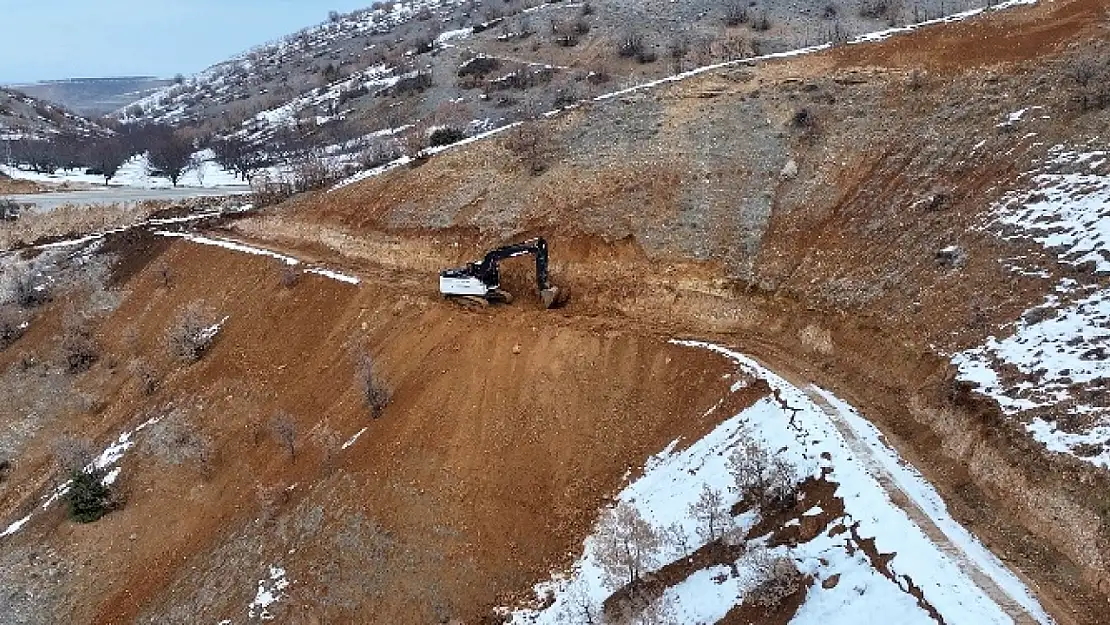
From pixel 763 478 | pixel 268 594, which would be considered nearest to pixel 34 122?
pixel 268 594

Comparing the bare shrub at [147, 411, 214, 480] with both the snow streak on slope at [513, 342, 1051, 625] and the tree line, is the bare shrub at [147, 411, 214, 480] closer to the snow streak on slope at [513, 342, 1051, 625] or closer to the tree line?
the snow streak on slope at [513, 342, 1051, 625]

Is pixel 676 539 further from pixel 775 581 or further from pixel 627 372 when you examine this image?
pixel 627 372

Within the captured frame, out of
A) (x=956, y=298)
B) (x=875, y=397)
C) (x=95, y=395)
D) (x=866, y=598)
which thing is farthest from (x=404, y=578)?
(x=95, y=395)

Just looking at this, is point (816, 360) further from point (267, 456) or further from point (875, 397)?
point (267, 456)

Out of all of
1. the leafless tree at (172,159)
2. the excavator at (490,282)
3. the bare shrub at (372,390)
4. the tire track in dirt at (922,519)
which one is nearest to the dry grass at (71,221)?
the leafless tree at (172,159)

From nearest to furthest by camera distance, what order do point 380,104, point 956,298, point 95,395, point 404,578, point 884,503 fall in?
point 884,503, point 404,578, point 956,298, point 95,395, point 380,104

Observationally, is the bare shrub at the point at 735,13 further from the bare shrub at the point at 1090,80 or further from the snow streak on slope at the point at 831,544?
the snow streak on slope at the point at 831,544
